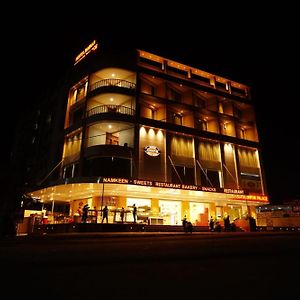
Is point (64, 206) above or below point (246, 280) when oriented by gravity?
above

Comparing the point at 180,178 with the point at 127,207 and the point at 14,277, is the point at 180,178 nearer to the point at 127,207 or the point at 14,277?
the point at 127,207

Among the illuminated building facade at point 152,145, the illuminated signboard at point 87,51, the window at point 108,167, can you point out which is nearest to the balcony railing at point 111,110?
the illuminated building facade at point 152,145

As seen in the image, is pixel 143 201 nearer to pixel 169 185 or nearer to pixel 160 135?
pixel 169 185

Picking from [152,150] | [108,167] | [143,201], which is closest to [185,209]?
[143,201]

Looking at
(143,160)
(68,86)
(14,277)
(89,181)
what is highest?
(68,86)

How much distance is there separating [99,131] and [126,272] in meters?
26.2

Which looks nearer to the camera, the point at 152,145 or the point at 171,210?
the point at 152,145

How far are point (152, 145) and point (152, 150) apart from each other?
73 centimetres

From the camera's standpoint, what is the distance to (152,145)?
29828mm

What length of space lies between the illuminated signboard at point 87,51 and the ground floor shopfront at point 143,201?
57.8 feet

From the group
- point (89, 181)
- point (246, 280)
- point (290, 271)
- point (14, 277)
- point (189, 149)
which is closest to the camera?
point (246, 280)

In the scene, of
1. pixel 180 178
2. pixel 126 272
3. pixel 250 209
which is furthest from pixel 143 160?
pixel 126 272

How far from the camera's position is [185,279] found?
4.07 m

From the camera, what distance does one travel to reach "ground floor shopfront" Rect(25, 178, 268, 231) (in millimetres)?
25250
